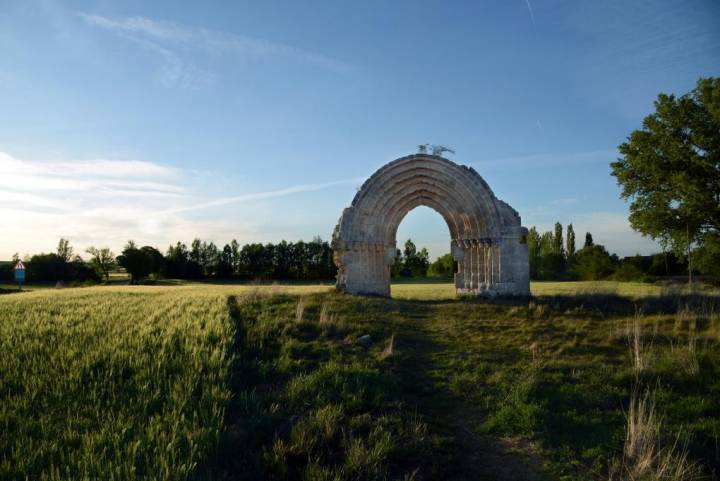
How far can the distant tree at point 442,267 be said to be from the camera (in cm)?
6225

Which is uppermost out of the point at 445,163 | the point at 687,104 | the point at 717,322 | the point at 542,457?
the point at 687,104

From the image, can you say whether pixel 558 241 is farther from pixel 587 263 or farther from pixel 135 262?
pixel 135 262

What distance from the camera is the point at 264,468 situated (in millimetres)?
5113

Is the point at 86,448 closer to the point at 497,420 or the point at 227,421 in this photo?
the point at 227,421

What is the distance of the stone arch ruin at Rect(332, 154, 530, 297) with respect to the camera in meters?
20.0

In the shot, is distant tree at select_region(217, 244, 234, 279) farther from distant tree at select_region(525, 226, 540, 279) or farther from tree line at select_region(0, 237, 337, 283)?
distant tree at select_region(525, 226, 540, 279)

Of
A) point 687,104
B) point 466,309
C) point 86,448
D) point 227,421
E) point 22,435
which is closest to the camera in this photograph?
point 86,448

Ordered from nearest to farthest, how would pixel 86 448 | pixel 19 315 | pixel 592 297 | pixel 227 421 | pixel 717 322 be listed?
pixel 86 448
pixel 227 421
pixel 717 322
pixel 19 315
pixel 592 297

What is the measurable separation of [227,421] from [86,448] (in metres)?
1.85

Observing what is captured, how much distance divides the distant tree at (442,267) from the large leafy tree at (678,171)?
37.4 m

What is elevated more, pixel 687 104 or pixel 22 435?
pixel 687 104

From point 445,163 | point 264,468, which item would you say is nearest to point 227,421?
point 264,468

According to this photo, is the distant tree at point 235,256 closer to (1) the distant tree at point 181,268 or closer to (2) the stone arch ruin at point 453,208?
(1) the distant tree at point 181,268

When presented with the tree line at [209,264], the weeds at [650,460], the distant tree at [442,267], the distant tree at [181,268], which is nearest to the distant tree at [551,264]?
the distant tree at [442,267]
